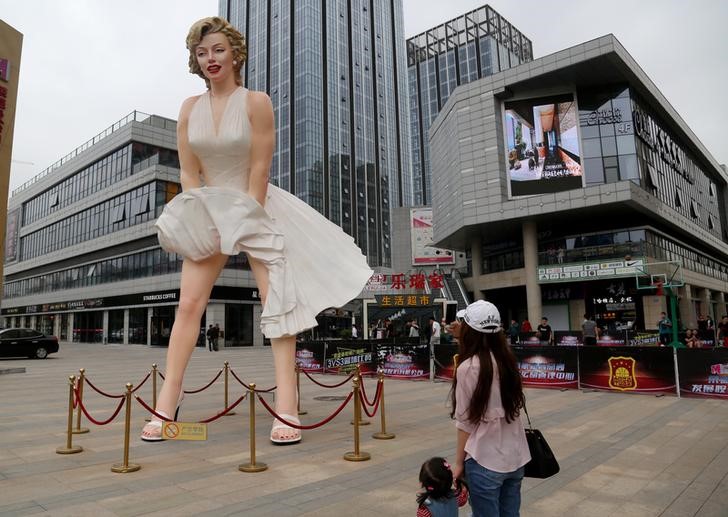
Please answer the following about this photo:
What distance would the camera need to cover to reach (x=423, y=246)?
62719mm

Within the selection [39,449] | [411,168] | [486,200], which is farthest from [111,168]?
[411,168]

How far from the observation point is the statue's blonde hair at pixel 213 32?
7.35m

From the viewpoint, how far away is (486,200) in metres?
35.4

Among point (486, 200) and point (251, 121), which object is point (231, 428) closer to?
point (251, 121)

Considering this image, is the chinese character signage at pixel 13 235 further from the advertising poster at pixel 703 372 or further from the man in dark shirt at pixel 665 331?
the advertising poster at pixel 703 372

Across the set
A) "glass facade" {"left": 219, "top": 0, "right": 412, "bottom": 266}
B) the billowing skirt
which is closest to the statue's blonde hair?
the billowing skirt

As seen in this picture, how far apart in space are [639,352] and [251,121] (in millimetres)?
9417

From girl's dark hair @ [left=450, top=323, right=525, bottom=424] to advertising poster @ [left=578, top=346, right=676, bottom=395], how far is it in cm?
956

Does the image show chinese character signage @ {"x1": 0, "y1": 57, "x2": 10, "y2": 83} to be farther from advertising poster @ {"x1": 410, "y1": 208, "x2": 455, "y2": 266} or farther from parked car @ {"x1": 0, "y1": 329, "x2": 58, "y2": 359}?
advertising poster @ {"x1": 410, "y1": 208, "x2": 455, "y2": 266}

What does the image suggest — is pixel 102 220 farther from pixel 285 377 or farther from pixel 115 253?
pixel 285 377

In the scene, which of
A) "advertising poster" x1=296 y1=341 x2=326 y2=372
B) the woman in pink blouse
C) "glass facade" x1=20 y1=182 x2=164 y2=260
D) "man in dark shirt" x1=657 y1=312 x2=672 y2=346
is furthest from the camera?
"glass facade" x1=20 y1=182 x2=164 y2=260

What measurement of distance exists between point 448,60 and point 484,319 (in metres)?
95.1

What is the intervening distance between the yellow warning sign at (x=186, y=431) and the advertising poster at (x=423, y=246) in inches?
2260

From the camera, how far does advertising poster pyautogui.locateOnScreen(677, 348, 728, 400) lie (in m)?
10.3
